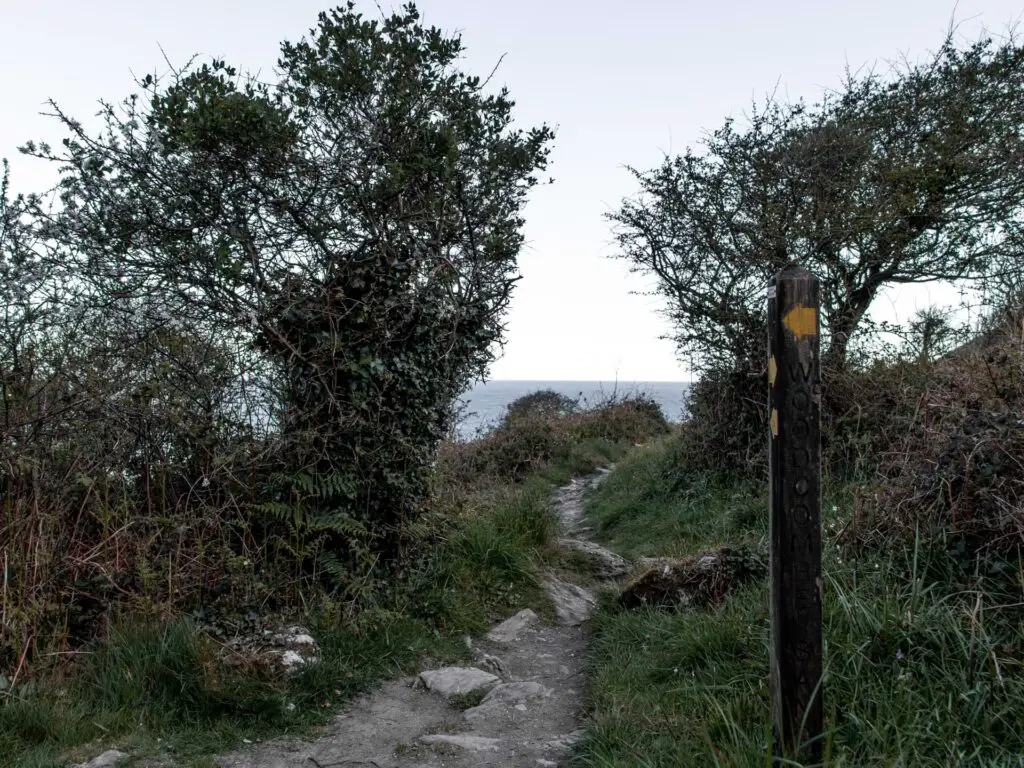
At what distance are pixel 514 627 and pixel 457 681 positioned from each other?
1190 mm

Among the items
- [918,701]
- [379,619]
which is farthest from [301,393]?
[918,701]

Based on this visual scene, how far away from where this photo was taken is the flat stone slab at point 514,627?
5.80 metres

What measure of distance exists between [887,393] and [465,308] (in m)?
4.32

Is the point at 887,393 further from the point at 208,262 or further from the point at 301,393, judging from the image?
the point at 208,262

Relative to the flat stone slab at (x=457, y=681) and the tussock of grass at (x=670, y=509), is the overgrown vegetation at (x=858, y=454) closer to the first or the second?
the tussock of grass at (x=670, y=509)

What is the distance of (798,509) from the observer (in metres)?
2.86

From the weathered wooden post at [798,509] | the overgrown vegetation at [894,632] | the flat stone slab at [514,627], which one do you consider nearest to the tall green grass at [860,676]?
the overgrown vegetation at [894,632]

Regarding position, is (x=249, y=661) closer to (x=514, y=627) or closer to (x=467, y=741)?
(x=467, y=741)

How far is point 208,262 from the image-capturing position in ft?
19.2

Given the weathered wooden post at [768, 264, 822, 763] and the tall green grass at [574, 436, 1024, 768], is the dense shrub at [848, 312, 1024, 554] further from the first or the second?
the weathered wooden post at [768, 264, 822, 763]

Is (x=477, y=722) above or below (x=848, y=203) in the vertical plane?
below

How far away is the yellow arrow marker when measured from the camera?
2852 mm

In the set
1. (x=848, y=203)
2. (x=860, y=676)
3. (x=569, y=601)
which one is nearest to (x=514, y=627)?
(x=569, y=601)

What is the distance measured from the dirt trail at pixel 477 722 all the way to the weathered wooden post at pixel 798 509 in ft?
4.92
